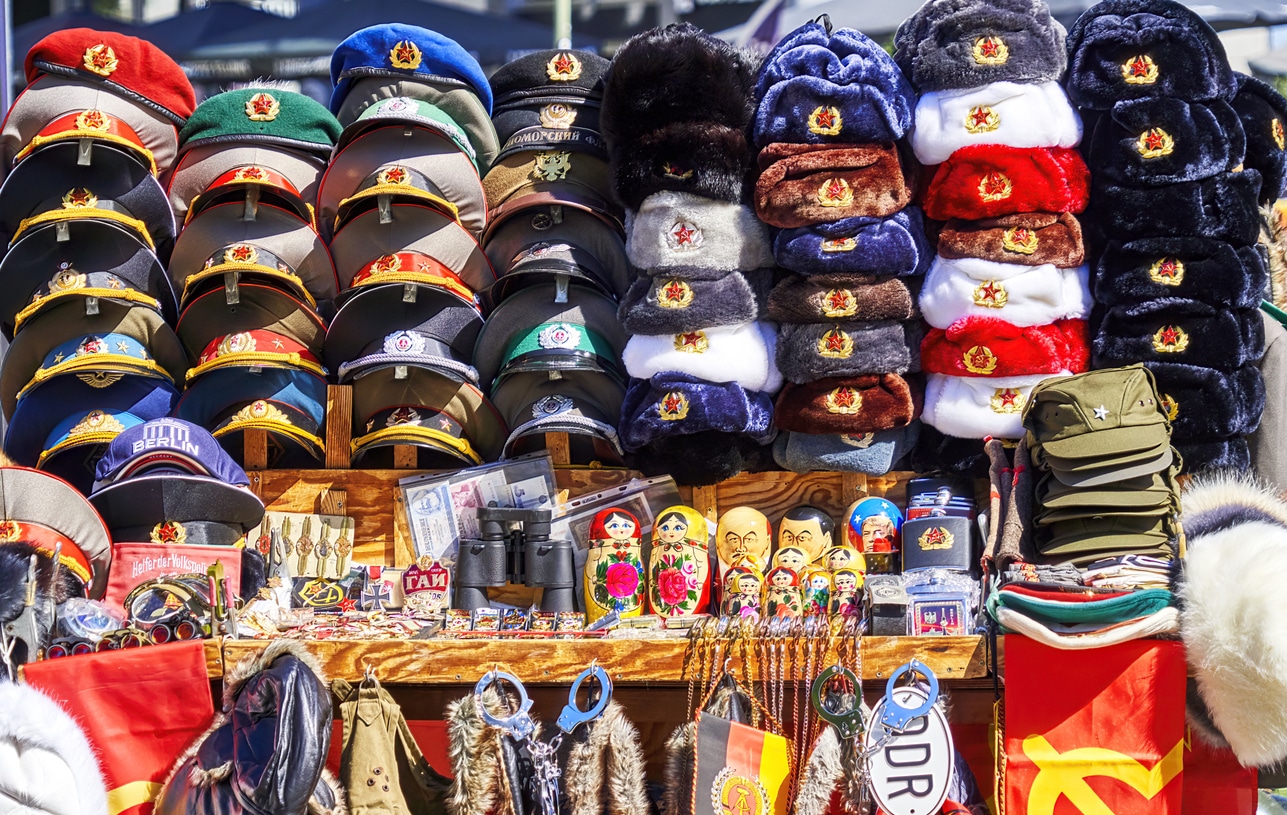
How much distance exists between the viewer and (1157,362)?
2881mm

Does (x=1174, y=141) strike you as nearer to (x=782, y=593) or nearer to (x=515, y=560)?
(x=782, y=593)

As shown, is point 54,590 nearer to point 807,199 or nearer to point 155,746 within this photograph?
point 155,746

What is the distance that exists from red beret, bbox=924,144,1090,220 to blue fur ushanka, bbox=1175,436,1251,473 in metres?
0.61

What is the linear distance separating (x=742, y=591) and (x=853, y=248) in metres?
0.84

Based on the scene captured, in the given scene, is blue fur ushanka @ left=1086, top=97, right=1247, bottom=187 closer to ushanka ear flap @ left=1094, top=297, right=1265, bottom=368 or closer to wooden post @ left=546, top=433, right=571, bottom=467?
ushanka ear flap @ left=1094, top=297, right=1265, bottom=368

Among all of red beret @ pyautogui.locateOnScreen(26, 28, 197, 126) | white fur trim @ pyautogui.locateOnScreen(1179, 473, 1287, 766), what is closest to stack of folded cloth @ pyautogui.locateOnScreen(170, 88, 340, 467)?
red beret @ pyautogui.locateOnScreen(26, 28, 197, 126)

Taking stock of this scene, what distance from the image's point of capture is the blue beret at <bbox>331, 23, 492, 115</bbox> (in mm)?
3422

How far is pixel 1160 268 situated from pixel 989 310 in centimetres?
39

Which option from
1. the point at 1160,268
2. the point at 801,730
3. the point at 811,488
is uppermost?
the point at 1160,268

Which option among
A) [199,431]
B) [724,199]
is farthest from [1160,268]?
[199,431]

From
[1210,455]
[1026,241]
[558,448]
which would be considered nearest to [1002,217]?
[1026,241]

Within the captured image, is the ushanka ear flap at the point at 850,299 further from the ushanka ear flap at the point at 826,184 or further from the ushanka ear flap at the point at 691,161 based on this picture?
the ushanka ear flap at the point at 691,161

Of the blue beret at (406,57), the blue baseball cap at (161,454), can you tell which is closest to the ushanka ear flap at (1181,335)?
the blue beret at (406,57)

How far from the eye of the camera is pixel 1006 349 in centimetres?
291
